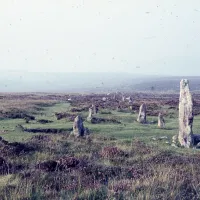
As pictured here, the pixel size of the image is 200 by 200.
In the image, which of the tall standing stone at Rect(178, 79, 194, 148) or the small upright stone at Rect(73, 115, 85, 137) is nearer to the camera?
the tall standing stone at Rect(178, 79, 194, 148)

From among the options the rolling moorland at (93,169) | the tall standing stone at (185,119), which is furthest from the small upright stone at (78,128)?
the tall standing stone at (185,119)

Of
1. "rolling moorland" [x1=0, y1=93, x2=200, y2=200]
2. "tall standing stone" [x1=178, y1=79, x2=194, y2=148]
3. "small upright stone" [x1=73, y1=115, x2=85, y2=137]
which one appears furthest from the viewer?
"small upright stone" [x1=73, y1=115, x2=85, y2=137]

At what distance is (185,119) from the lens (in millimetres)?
25719

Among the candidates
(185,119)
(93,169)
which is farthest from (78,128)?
(93,169)

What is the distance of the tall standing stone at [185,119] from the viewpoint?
2507cm

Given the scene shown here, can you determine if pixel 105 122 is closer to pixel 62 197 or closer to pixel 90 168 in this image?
pixel 90 168

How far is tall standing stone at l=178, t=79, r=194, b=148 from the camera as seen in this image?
82.3ft

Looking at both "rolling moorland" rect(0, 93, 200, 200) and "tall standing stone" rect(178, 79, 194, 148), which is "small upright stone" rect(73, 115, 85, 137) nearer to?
"rolling moorland" rect(0, 93, 200, 200)

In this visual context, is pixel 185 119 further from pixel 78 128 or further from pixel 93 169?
pixel 93 169

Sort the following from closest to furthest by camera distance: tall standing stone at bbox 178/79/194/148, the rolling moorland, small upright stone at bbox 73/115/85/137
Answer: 1. the rolling moorland
2. tall standing stone at bbox 178/79/194/148
3. small upright stone at bbox 73/115/85/137

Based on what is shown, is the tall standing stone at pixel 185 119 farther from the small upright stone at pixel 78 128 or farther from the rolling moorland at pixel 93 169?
the small upright stone at pixel 78 128

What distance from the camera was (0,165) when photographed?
15.4 meters

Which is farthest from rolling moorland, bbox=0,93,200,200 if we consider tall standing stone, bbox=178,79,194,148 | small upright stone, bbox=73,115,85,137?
small upright stone, bbox=73,115,85,137

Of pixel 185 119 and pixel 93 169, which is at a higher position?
pixel 185 119
